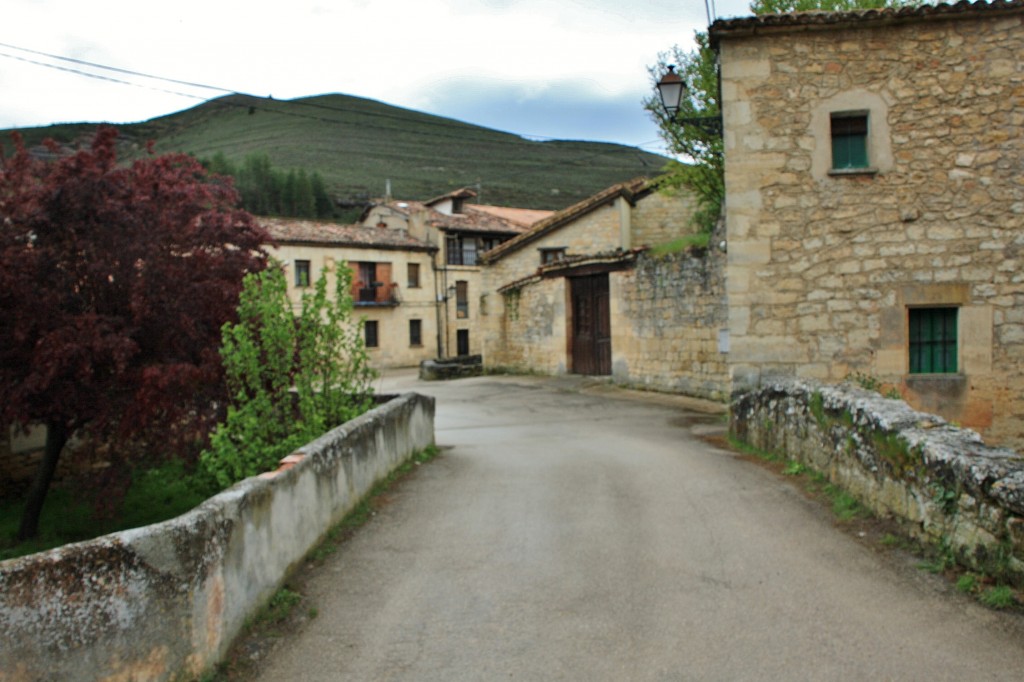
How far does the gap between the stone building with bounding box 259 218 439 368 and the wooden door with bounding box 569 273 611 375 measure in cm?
1842

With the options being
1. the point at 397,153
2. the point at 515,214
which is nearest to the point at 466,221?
the point at 515,214

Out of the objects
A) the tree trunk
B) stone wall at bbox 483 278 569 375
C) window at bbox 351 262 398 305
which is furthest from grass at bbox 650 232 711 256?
window at bbox 351 262 398 305

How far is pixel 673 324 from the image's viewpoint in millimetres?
16719

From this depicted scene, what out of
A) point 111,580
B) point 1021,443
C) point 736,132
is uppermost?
point 736,132

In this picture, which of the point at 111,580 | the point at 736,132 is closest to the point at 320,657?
the point at 111,580

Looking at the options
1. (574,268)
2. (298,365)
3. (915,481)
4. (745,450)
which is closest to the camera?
(915,481)

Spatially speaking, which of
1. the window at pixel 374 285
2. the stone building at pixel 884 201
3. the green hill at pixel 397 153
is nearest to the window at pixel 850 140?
the stone building at pixel 884 201

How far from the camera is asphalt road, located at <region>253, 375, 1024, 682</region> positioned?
3.75 metres

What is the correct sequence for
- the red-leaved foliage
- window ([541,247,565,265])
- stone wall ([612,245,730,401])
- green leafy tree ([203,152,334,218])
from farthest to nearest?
green leafy tree ([203,152,334,218]) → window ([541,247,565,265]) → stone wall ([612,245,730,401]) → the red-leaved foliage

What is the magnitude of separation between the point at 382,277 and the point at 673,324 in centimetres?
2532

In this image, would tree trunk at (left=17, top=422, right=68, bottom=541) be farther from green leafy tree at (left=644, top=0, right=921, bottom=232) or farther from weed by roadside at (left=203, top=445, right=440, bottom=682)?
green leafy tree at (left=644, top=0, right=921, bottom=232)

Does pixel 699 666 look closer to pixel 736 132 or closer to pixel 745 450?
pixel 745 450

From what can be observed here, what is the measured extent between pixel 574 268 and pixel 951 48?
11467 millimetres

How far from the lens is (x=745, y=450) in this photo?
9750 mm
